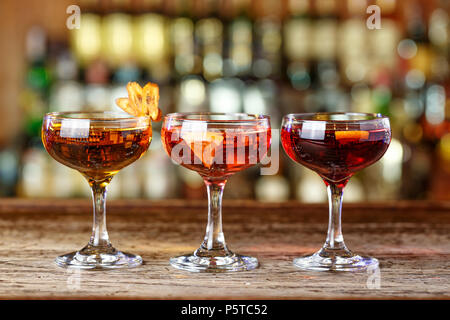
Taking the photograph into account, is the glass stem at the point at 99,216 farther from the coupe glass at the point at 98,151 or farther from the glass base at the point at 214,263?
the glass base at the point at 214,263

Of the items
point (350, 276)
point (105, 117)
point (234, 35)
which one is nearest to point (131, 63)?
point (234, 35)

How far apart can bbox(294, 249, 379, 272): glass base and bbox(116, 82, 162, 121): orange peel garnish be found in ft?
1.02

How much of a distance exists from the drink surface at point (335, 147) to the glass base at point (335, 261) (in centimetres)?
11

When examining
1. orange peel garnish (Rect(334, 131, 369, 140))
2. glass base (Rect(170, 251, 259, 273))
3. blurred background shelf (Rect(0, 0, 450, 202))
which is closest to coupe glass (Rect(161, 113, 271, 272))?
glass base (Rect(170, 251, 259, 273))

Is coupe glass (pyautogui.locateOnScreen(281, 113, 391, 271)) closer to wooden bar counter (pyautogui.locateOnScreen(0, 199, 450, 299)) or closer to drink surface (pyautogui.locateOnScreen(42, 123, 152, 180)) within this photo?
wooden bar counter (pyautogui.locateOnScreen(0, 199, 450, 299))

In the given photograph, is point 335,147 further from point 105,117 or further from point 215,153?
point 105,117

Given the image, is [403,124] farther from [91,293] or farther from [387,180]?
[91,293]

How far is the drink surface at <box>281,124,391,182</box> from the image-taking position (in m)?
0.89

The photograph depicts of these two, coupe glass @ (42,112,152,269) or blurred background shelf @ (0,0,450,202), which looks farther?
blurred background shelf @ (0,0,450,202)

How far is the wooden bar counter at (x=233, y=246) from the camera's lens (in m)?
0.75

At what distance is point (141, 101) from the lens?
0.93 meters

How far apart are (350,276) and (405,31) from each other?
2404mm

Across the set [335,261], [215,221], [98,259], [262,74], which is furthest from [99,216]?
[262,74]

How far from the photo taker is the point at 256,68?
9.61 ft
